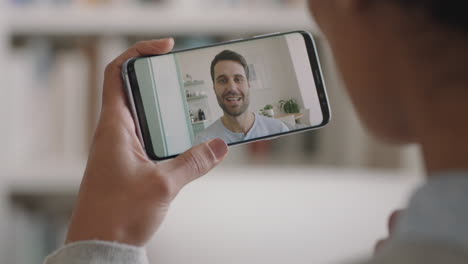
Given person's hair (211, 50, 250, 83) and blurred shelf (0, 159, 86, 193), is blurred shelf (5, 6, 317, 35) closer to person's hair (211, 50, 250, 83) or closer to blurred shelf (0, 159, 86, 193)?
blurred shelf (0, 159, 86, 193)

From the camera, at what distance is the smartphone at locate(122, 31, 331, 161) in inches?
28.2

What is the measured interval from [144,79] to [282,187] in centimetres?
87

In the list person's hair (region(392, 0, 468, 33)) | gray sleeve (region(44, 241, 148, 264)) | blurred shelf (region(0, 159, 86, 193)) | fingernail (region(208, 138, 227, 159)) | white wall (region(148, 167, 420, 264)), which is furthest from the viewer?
blurred shelf (region(0, 159, 86, 193))

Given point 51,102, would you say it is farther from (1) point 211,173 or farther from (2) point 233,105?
(2) point 233,105

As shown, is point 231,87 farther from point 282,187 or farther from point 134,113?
point 282,187

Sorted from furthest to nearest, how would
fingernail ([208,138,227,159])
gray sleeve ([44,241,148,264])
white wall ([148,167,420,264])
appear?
1. white wall ([148,167,420,264])
2. fingernail ([208,138,227,159])
3. gray sleeve ([44,241,148,264])

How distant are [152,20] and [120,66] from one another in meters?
0.87

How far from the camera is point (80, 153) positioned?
1639 millimetres

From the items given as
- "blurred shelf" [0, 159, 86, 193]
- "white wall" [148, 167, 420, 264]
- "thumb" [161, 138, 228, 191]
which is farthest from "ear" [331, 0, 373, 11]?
"blurred shelf" [0, 159, 86, 193]

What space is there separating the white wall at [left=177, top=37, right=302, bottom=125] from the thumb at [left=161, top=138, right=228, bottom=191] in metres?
0.05

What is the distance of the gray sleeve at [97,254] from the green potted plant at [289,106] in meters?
0.25

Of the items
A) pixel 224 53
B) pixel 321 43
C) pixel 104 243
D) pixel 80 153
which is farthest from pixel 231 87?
pixel 80 153

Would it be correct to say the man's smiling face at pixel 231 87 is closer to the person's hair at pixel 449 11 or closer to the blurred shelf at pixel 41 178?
the person's hair at pixel 449 11

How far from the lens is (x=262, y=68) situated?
29.8 inches
